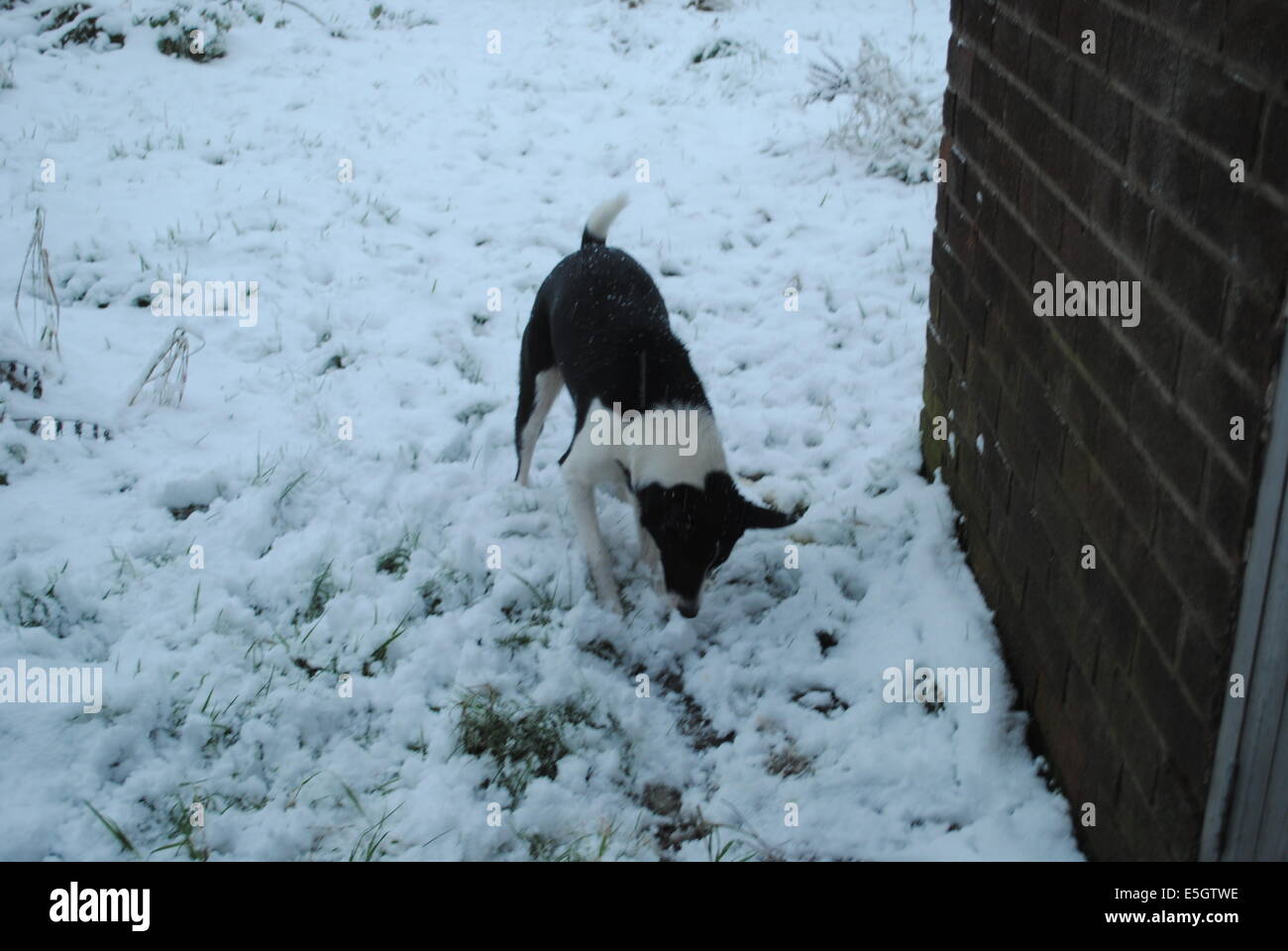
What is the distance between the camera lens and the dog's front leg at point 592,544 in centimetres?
366

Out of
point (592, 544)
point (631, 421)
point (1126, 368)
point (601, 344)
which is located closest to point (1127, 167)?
point (1126, 368)

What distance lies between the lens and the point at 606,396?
3744mm

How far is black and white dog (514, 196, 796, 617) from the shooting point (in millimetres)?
3449

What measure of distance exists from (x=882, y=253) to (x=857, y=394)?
4.65 ft

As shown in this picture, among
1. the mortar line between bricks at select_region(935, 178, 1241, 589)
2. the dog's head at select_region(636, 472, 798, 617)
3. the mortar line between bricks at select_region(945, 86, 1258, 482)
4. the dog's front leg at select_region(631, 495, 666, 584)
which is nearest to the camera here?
the mortar line between bricks at select_region(945, 86, 1258, 482)

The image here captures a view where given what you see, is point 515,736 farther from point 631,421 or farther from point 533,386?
point 533,386

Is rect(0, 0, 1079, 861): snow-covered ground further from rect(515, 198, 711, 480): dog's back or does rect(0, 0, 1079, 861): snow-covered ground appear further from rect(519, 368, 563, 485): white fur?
rect(515, 198, 711, 480): dog's back

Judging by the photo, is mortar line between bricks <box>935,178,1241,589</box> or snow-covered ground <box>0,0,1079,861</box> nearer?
mortar line between bricks <box>935,178,1241,589</box>

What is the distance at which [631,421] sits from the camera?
3645mm

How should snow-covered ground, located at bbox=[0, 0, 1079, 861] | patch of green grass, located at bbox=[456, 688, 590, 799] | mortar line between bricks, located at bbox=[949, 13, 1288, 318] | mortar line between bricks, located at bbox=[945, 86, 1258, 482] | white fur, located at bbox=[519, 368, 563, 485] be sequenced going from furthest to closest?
white fur, located at bbox=[519, 368, 563, 485] → patch of green grass, located at bbox=[456, 688, 590, 799] → snow-covered ground, located at bbox=[0, 0, 1079, 861] → mortar line between bricks, located at bbox=[945, 86, 1258, 482] → mortar line between bricks, located at bbox=[949, 13, 1288, 318]

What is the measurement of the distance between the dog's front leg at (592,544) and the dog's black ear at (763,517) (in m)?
0.49

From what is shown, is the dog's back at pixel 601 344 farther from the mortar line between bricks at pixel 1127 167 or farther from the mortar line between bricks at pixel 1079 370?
the mortar line between bricks at pixel 1127 167

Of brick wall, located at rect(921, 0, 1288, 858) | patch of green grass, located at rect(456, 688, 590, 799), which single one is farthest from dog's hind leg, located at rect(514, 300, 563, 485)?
brick wall, located at rect(921, 0, 1288, 858)
